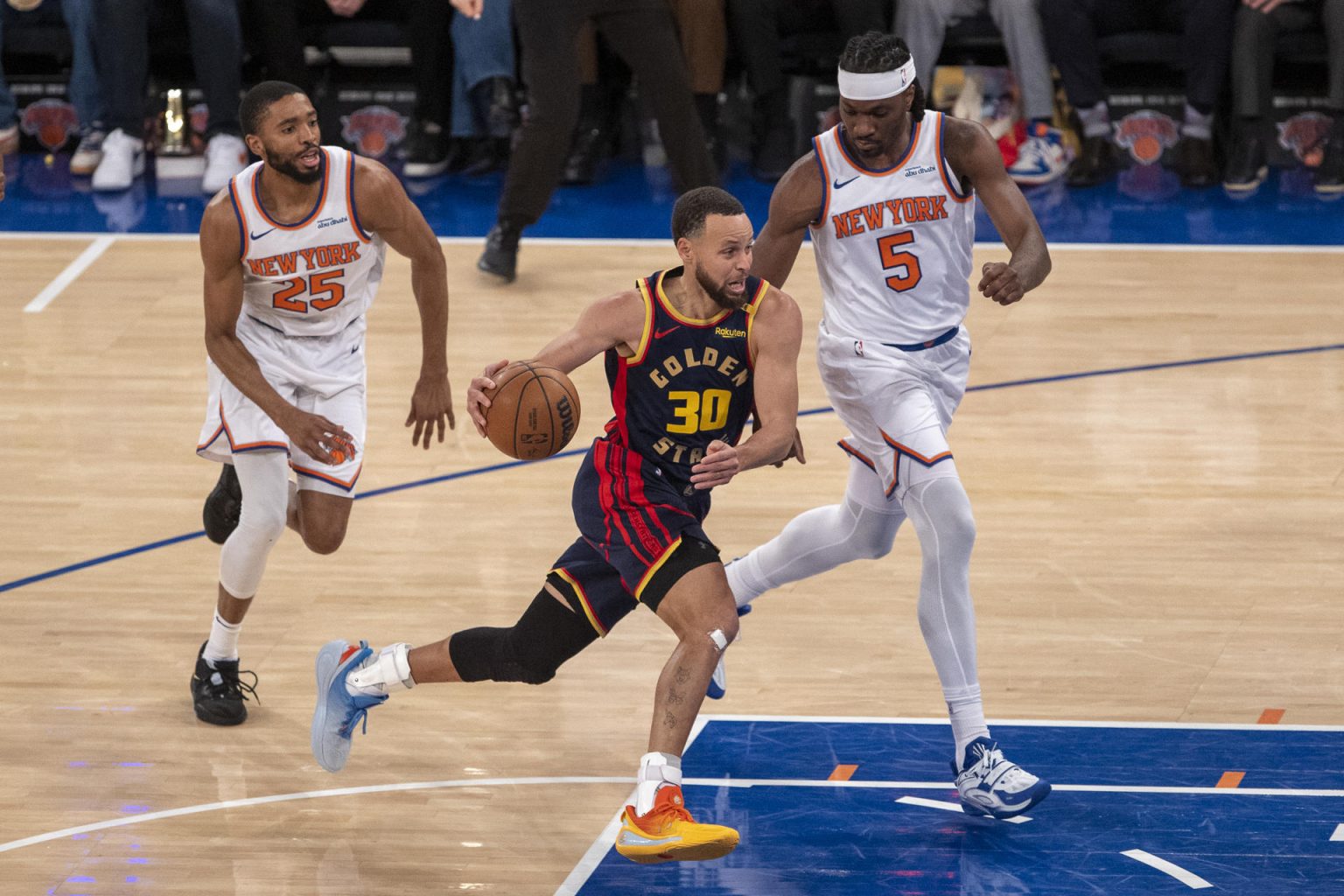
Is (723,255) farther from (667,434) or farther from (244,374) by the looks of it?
(244,374)

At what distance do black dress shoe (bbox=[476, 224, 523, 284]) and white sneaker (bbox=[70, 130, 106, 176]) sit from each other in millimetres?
3490

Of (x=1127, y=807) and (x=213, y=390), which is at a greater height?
(x=213, y=390)

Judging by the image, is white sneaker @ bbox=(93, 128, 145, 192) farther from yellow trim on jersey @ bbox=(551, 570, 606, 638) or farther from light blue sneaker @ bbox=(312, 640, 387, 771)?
yellow trim on jersey @ bbox=(551, 570, 606, 638)

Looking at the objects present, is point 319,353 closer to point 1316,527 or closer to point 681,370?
point 681,370

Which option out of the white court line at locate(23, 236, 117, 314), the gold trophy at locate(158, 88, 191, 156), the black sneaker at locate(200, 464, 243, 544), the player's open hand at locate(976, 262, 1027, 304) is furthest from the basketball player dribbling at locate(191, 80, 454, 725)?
the gold trophy at locate(158, 88, 191, 156)

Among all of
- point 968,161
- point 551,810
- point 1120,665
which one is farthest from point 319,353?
point 1120,665

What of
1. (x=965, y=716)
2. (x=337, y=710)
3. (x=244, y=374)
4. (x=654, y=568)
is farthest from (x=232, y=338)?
(x=965, y=716)

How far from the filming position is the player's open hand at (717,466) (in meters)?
4.95

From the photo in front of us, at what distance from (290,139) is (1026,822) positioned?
2.85m

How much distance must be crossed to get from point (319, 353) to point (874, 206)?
178cm

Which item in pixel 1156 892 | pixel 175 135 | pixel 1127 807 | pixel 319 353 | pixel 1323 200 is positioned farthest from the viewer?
pixel 175 135

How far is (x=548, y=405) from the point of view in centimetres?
520

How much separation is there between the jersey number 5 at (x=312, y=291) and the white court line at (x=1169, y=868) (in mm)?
2847

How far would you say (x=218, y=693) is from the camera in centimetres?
605
